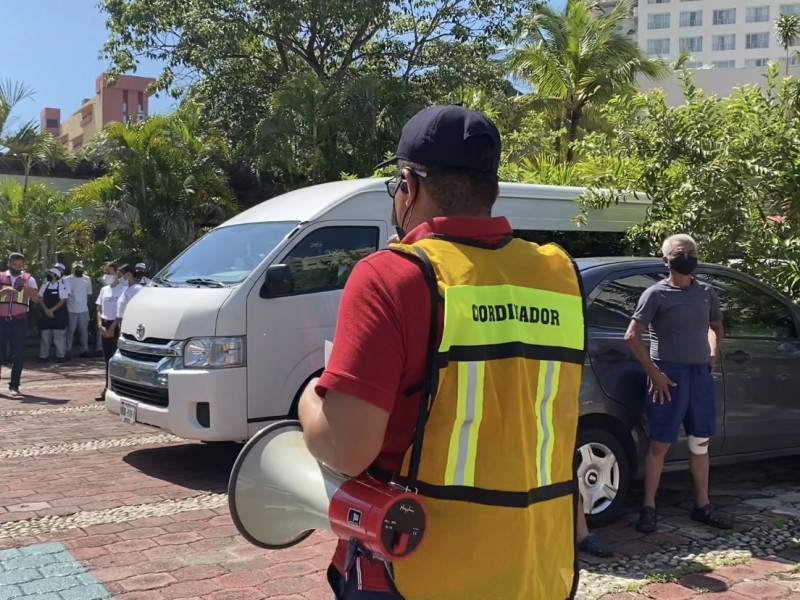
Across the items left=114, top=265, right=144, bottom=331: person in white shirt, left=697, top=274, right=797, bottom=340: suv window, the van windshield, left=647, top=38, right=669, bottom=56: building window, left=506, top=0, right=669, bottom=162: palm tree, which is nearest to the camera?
left=697, top=274, right=797, bottom=340: suv window

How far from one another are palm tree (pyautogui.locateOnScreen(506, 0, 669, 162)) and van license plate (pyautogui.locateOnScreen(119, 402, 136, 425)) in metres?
9.68

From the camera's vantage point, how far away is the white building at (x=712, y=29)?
93.6 meters

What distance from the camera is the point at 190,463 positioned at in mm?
7453

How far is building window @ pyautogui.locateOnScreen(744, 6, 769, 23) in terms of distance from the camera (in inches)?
3674

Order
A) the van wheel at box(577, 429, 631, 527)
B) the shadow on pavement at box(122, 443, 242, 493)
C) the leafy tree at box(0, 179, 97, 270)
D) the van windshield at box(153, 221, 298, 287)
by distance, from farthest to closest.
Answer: the leafy tree at box(0, 179, 97, 270), the van windshield at box(153, 221, 298, 287), the shadow on pavement at box(122, 443, 242, 493), the van wheel at box(577, 429, 631, 527)

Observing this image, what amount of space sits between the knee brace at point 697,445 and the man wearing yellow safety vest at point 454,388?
151 inches

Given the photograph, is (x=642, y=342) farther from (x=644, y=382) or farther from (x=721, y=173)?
(x=721, y=173)

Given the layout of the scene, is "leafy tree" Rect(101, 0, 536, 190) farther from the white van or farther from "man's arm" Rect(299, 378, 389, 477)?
"man's arm" Rect(299, 378, 389, 477)

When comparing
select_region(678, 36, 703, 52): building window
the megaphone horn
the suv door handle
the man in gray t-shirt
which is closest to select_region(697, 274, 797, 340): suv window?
the suv door handle

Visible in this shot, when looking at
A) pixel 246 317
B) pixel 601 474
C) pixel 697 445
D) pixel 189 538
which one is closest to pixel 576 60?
pixel 246 317

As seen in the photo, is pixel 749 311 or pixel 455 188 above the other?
pixel 455 188

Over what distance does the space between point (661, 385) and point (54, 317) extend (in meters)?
12.6

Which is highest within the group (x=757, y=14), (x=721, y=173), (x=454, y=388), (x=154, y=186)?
(x=757, y=14)

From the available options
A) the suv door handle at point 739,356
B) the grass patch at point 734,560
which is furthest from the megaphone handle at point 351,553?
the suv door handle at point 739,356
